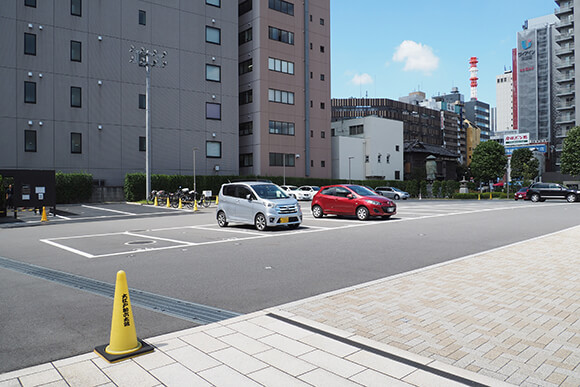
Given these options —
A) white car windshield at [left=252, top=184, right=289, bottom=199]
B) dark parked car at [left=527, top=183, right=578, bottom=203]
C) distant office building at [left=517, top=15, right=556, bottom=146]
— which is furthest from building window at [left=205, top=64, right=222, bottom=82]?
distant office building at [left=517, top=15, right=556, bottom=146]

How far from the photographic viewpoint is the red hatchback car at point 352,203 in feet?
61.1

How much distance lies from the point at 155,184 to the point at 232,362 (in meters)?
34.0

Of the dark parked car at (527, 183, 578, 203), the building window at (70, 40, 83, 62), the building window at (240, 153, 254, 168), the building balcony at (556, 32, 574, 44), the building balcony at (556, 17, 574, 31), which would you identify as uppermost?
the building balcony at (556, 17, 574, 31)

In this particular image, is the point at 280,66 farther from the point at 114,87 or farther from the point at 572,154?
the point at 572,154

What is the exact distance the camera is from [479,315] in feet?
16.6

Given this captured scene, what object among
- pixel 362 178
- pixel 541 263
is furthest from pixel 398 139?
pixel 541 263

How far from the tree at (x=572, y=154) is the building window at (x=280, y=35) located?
139ft

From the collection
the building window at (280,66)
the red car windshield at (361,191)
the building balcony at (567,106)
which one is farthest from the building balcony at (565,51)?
the red car windshield at (361,191)

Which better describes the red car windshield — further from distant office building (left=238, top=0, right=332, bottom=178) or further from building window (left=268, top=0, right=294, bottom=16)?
building window (left=268, top=0, right=294, bottom=16)

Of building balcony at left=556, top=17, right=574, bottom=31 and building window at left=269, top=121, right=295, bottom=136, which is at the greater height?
building balcony at left=556, top=17, right=574, bottom=31

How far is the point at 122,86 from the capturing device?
3612cm

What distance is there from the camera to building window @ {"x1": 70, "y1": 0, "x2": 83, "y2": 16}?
112 feet

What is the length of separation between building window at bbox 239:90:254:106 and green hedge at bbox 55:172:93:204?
2029 centimetres

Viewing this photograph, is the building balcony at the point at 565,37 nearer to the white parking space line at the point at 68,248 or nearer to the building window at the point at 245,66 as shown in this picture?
the building window at the point at 245,66
